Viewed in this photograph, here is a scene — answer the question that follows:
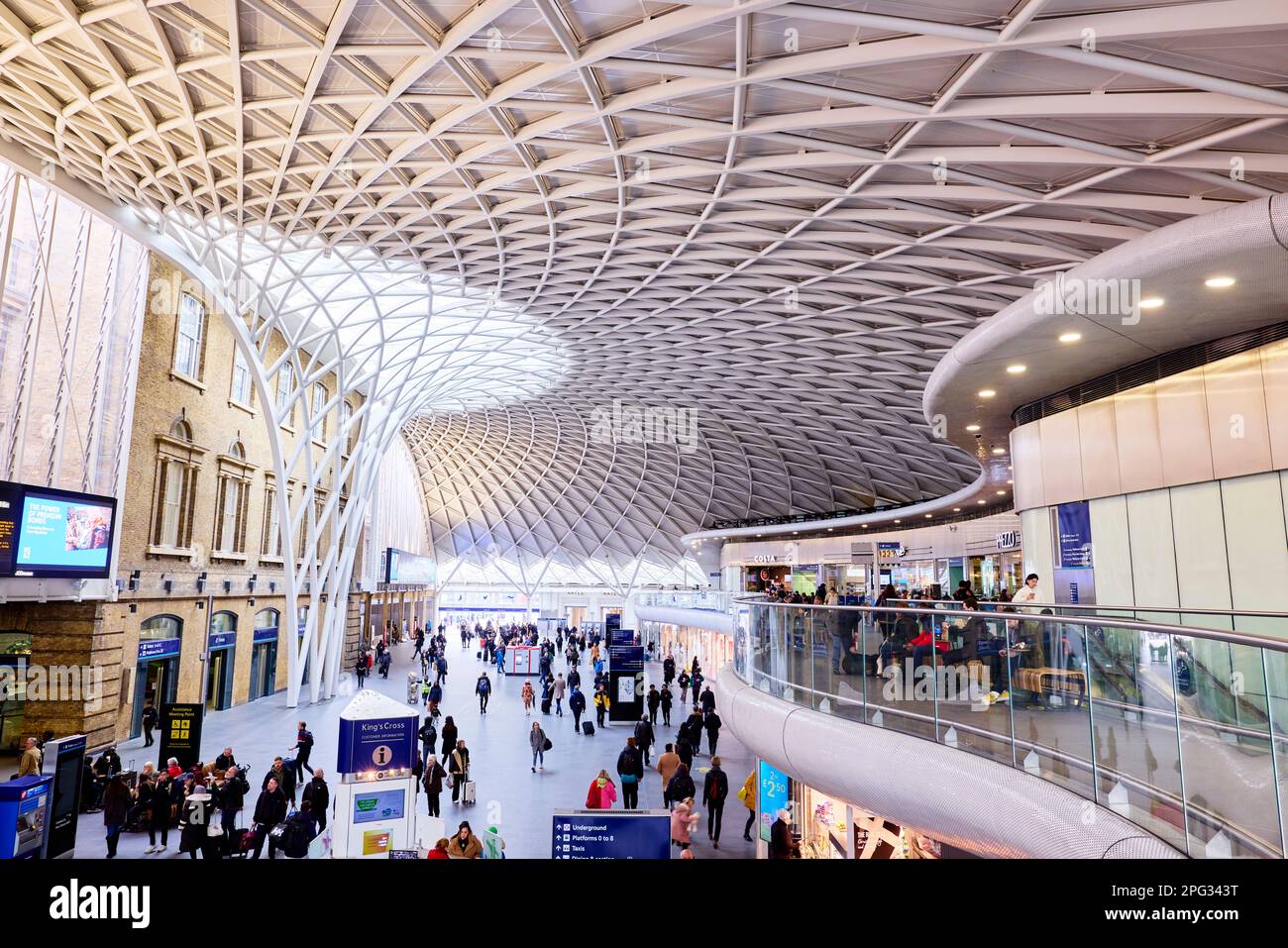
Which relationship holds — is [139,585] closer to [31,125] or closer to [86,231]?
[86,231]

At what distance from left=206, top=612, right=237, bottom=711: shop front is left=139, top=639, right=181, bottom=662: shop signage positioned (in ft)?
7.65

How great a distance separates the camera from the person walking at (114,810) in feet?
44.9

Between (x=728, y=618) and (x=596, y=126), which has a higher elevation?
(x=596, y=126)

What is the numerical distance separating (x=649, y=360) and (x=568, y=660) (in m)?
19.9

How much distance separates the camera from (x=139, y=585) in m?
24.8

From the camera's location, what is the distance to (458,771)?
18078 millimetres

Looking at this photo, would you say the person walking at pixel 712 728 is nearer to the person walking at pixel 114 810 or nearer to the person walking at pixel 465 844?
the person walking at pixel 465 844

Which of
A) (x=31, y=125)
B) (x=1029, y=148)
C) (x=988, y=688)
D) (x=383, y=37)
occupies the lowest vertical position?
(x=988, y=688)

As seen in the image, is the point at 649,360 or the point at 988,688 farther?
the point at 649,360

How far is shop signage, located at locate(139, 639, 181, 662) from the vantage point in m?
24.7

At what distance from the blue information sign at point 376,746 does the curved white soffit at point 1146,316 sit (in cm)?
1267
